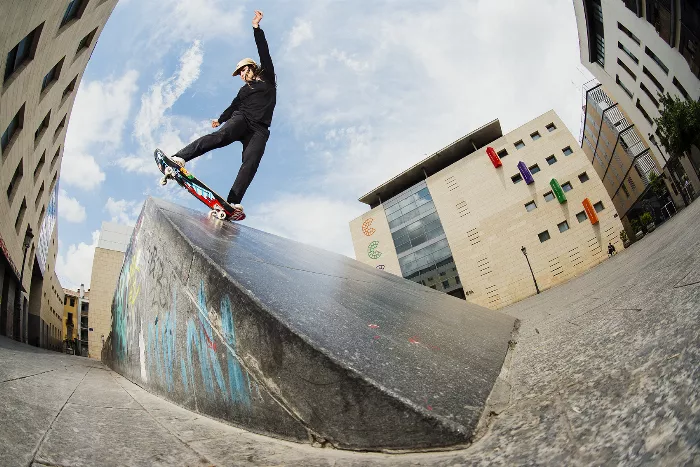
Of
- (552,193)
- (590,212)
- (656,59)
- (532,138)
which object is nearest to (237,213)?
(590,212)

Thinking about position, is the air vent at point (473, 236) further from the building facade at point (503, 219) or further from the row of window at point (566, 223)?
the row of window at point (566, 223)

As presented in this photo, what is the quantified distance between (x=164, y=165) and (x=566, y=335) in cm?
548

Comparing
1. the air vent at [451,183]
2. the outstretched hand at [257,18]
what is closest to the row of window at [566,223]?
the air vent at [451,183]

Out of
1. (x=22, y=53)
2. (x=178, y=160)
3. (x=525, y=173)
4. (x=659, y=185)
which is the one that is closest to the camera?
(x=178, y=160)

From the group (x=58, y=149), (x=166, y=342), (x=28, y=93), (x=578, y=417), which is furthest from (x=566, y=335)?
(x=58, y=149)

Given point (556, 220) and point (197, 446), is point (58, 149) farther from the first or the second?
point (556, 220)

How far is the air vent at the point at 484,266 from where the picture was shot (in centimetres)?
2872

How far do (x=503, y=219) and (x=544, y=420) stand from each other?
30823 millimetres

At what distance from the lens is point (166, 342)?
2.32 m

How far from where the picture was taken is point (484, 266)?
28.9 metres

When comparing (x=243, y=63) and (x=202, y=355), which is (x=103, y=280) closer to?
(x=243, y=63)

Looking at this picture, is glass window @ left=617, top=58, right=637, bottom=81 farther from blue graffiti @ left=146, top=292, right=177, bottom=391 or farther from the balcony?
blue graffiti @ left=146, top=292, right=177, bottom=391

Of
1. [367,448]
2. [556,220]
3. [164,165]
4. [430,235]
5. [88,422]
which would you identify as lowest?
[367,448]

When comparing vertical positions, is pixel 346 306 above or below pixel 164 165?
below
